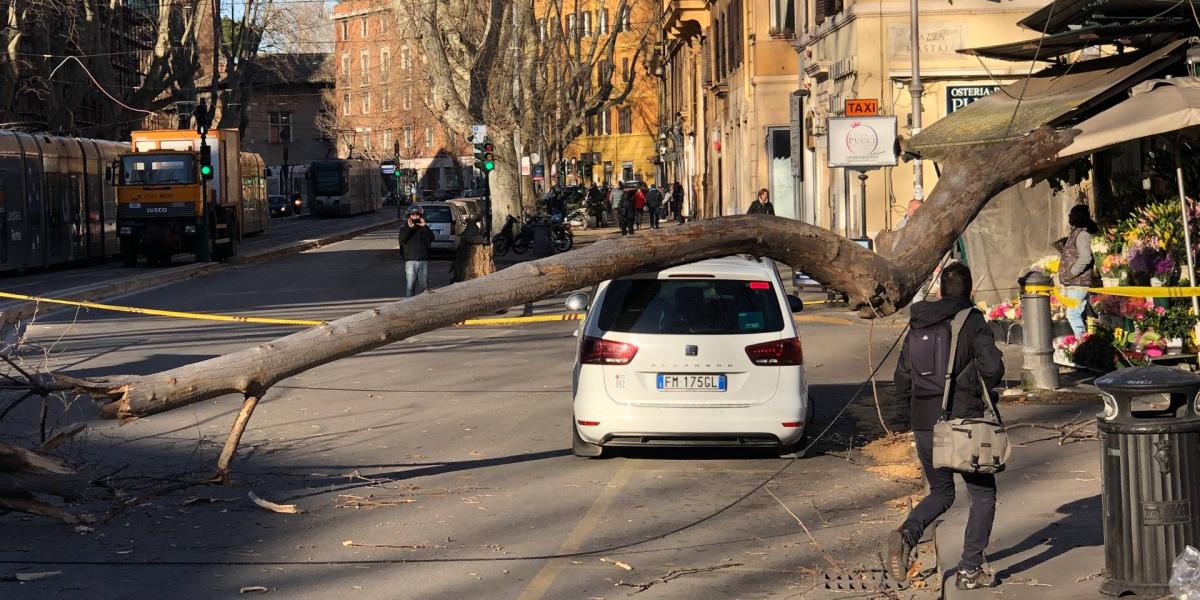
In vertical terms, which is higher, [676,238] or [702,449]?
[676,238]

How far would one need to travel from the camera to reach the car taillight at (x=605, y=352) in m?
10.6

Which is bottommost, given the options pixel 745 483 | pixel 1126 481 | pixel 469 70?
pixel 745 483

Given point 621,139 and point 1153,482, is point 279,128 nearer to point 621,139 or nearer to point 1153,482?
point 621,139

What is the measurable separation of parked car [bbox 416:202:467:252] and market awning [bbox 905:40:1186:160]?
26737 mm

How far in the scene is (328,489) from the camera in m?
10.1

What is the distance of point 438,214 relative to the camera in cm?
4256

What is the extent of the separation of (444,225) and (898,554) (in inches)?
1395

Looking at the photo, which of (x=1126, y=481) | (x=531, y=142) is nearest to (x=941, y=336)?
(x=1126, y=481)

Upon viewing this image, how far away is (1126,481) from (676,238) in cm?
315

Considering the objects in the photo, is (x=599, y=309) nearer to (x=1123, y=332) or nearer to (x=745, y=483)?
(x=745, y=483)

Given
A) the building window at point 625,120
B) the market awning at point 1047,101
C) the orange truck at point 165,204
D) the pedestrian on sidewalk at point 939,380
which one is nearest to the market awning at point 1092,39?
the market awning at point 1047,101

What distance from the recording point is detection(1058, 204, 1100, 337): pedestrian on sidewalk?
15.3 metres

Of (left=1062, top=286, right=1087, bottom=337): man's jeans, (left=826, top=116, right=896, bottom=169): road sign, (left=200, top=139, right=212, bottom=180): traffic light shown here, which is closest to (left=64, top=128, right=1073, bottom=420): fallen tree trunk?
(left=1062, top=286, right=1087, bottom=337): man's jeans

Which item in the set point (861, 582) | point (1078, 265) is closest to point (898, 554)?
point (861, 582)
